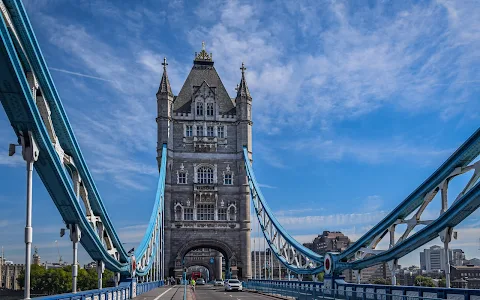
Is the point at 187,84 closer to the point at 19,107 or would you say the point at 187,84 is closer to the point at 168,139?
the point at 168,139

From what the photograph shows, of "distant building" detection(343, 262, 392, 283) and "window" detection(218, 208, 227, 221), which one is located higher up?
"window" detection(218, 208, 227, 221)

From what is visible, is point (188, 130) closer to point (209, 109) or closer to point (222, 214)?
point (209, 109)

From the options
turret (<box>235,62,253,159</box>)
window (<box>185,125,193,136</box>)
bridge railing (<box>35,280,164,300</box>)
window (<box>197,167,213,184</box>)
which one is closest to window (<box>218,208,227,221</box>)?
window (<box>197,167,213,184</box>)

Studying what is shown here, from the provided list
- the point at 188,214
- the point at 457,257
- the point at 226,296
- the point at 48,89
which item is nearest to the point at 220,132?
the point at 188,214

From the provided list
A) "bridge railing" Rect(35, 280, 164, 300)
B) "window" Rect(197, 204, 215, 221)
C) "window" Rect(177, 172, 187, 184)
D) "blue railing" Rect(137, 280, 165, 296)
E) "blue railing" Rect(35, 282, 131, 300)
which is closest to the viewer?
"blue railing" Rect(35, 282, 131, 300)

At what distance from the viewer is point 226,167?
224ft

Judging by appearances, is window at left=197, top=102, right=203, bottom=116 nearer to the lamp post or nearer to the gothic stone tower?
the gothic stone tower

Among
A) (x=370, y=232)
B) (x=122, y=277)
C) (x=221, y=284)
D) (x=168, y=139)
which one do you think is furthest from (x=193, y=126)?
(x=370, y=232)

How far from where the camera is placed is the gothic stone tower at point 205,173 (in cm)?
6588

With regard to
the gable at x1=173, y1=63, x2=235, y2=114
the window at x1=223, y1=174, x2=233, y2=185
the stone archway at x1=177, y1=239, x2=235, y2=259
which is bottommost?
the stone archway at x1=177, y1=239, x2=235, y2=259

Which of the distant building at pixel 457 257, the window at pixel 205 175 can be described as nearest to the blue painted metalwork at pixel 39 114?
the distant building at pixel 457 257

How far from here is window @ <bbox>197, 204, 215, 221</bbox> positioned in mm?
66750

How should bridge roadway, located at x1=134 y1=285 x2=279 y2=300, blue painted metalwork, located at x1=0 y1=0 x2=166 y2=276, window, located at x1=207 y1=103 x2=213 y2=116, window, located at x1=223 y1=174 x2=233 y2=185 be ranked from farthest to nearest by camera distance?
1. window, located at x1=207 y1=103 x2=213 y2=116
2. window, located at x1=223 y1=174 x2=233 y2=185
3. bridge roadway, located at x1=134 y1=285 x2=279 y2=300
4. blue painted metalwork, located at x1=0 y1=0 x2=166 y2=276

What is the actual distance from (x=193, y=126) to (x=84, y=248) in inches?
1837
